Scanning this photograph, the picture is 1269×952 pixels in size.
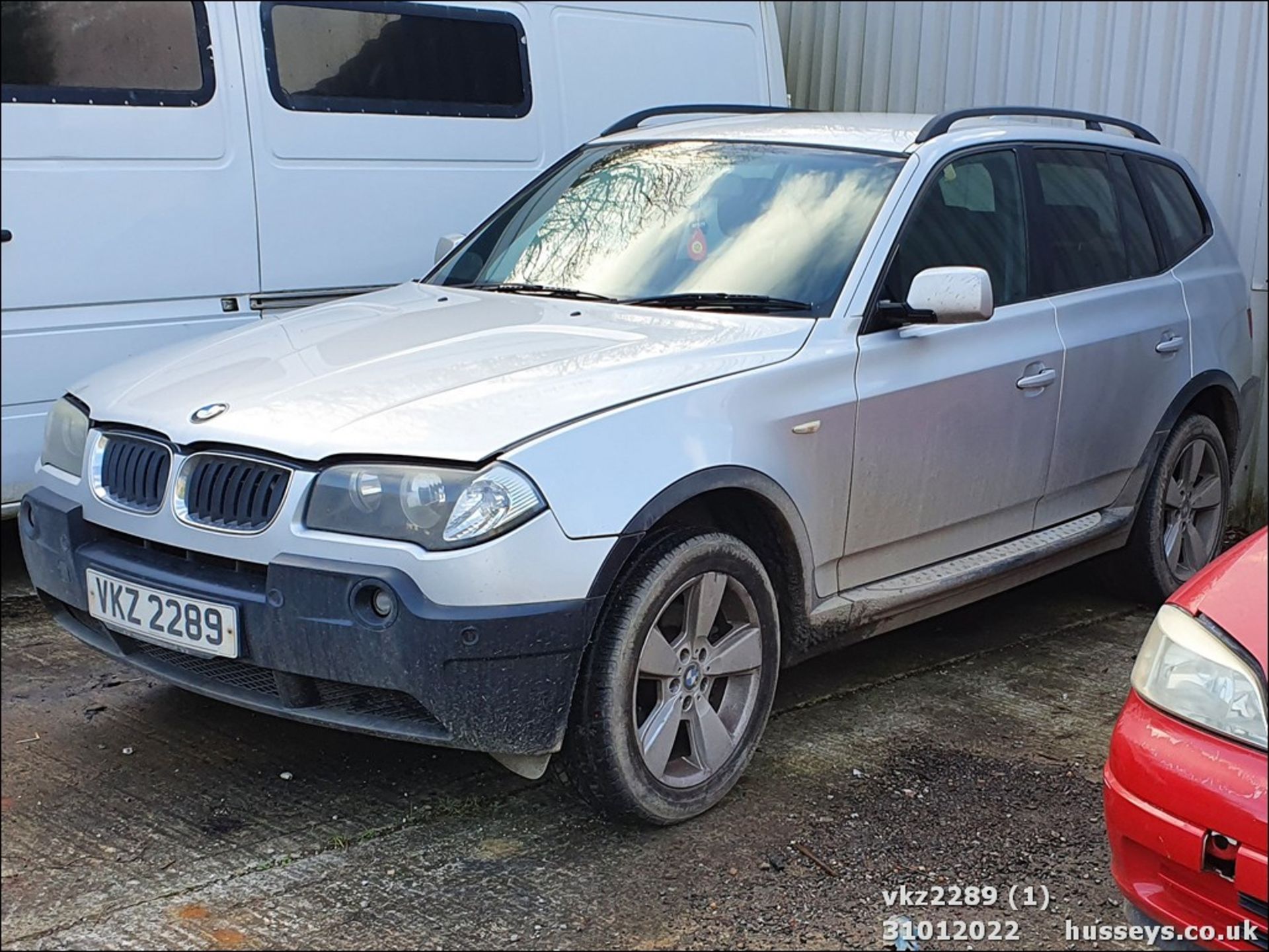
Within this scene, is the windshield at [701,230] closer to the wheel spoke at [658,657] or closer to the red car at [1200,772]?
the wheel spoke at [658,657]

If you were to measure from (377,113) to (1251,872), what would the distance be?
4.58 metres

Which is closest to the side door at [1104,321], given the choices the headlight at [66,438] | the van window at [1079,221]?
the van window at [1079,221]

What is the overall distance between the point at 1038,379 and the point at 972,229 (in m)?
0.49

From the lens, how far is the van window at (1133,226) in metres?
5.17

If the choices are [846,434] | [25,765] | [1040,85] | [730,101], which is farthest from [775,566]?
[1040,85]

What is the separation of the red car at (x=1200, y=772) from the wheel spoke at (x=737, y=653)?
3.34 ft

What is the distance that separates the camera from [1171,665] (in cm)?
281

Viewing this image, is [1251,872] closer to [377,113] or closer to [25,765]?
[25,765]

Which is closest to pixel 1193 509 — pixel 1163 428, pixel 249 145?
pixel 1163 428

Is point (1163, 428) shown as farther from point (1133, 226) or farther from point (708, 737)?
point (708, 737)

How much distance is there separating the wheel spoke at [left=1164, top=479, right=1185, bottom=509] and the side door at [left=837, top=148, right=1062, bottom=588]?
0.92 m

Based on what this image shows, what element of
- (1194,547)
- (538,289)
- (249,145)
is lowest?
(1194,547)

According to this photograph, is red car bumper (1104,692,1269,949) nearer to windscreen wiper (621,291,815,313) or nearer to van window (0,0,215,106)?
windscreen wiper (621,291,815,313)

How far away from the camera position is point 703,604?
357 cm
